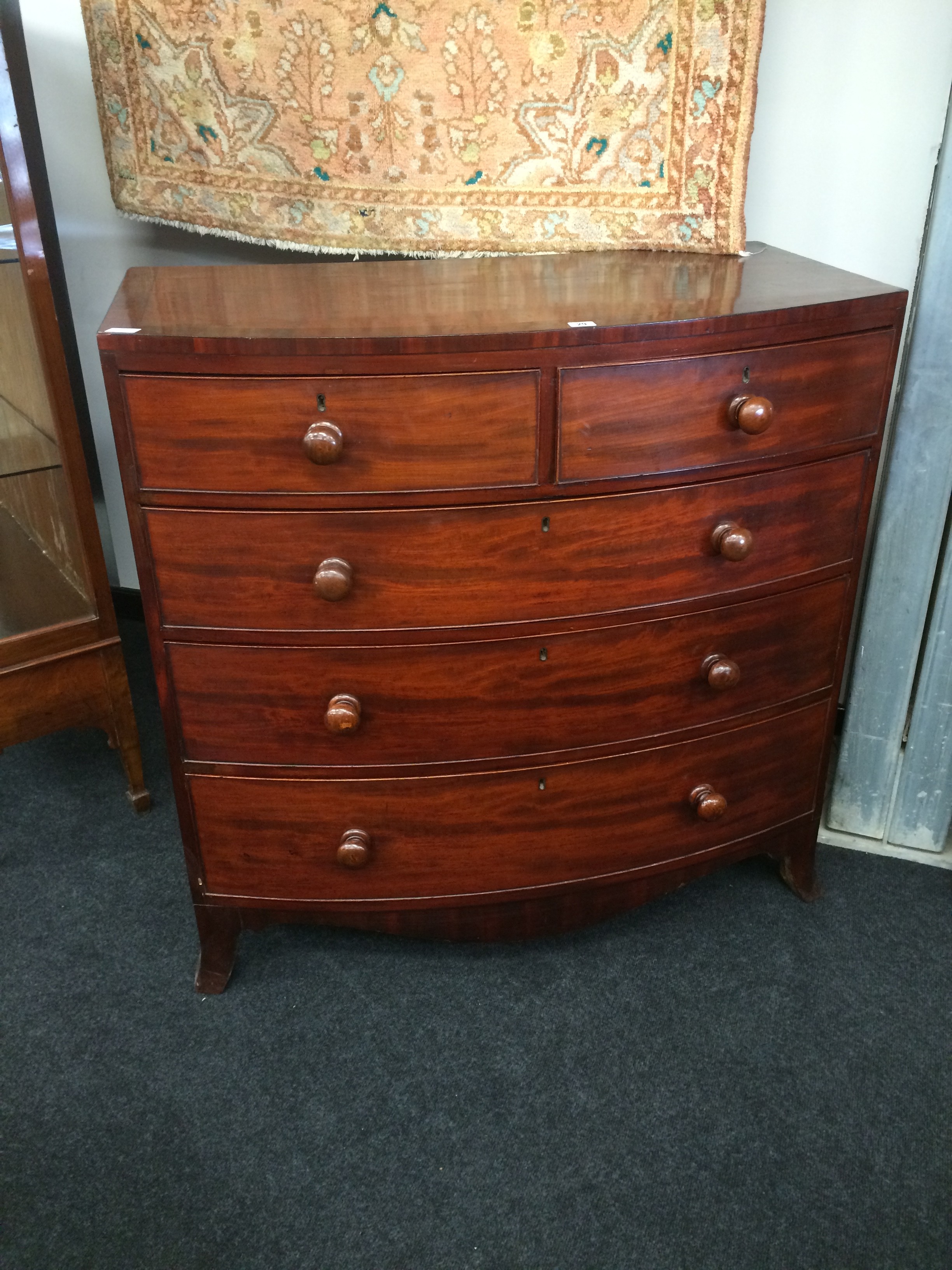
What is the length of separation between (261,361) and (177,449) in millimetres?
161

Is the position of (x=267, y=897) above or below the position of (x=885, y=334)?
below

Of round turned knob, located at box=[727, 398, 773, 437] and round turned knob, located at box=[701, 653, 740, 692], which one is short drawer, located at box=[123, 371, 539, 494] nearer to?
round turned knob, located at box=[727, 398, 773, 437]

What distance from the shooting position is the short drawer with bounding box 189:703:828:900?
1.56 m

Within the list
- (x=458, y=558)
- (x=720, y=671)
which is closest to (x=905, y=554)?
(x=720, y=671)

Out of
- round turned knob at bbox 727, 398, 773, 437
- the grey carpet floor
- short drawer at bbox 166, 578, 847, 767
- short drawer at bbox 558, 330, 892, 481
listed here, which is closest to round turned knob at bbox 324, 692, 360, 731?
short drawer at bbox 166, 578, 847, 767

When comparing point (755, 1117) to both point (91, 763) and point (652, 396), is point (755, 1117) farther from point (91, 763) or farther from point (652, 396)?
point (91, 763)

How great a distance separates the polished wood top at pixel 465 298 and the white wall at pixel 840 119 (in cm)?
20

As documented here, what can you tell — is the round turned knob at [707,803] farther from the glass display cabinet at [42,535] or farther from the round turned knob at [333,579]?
the glass display cabinet at [42,535]

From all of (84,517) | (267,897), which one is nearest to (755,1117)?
(267,897)

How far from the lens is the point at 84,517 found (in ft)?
6.42

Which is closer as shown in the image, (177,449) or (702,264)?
(177,449)

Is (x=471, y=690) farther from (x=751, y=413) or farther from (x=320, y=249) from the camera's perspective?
(x=320, y=249)

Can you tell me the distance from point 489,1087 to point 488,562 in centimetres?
80

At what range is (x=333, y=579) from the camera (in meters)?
1.35
